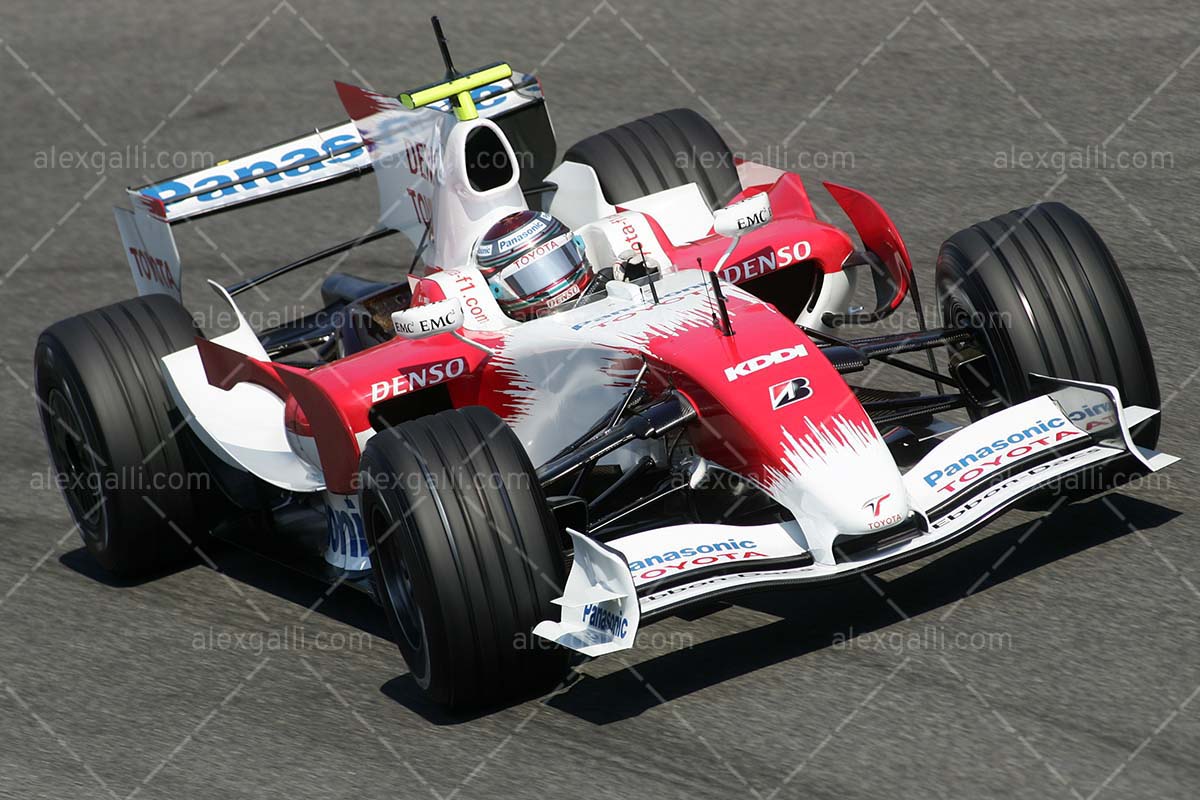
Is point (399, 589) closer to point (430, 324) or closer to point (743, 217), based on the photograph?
point (430, 324)

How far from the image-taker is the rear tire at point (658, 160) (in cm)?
855

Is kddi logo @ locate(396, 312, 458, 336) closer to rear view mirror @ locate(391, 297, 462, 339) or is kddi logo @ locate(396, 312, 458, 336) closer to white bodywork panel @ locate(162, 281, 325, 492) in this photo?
rear view mirror @ locate(391, 297, 462, 339)

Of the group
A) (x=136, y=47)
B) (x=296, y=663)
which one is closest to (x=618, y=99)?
(x=136, y=47)

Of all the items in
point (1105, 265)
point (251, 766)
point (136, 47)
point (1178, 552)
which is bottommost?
point (1178, 552)

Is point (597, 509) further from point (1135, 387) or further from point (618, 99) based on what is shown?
point (618, 99)

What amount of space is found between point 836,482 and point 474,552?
1159 mm

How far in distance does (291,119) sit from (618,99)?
259cm

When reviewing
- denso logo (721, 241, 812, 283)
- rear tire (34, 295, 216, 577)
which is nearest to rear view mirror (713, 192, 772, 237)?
denso logo (721, 241, 812, 283)

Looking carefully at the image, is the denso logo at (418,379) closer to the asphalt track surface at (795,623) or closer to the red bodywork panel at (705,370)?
the red bodywork panel at (705,370)

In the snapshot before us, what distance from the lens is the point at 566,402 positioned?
6.41m

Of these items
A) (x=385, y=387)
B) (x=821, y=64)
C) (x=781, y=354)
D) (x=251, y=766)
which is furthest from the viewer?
(x=821, y=64)

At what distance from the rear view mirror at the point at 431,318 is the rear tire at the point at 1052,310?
1.90 metres

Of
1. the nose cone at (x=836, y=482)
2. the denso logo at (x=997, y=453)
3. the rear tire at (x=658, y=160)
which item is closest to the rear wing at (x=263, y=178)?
the rear tire at (x=658, y=160)

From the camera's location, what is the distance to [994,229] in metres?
6.58
